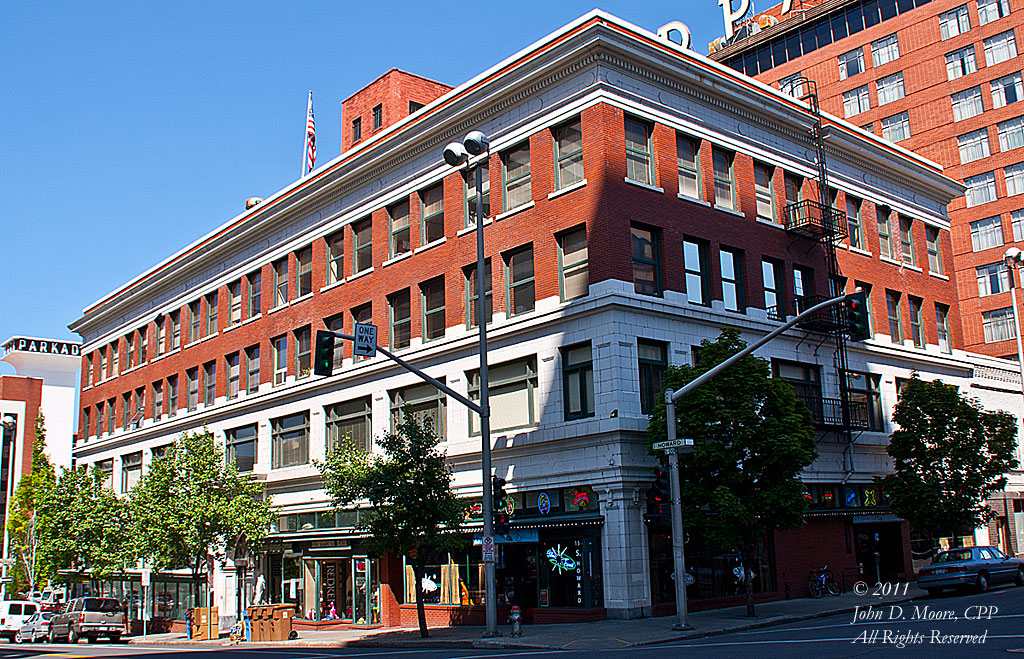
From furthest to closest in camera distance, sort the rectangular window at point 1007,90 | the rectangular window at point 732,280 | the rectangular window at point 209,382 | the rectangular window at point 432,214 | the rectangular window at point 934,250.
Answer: the rectangular window at point 1007,90 < the rectangular window at point 209,382 < the rectangular window at point 934,250 < the rectangular window at point 432,214 < the rectangular window at point 732,280

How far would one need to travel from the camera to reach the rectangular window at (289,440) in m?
42.9

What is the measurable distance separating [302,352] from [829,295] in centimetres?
2390

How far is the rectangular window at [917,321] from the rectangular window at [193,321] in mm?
37896

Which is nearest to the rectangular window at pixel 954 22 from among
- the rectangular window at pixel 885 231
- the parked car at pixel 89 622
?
the rectangular window at pixel 885 231

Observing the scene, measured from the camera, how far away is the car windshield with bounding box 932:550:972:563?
30594mm

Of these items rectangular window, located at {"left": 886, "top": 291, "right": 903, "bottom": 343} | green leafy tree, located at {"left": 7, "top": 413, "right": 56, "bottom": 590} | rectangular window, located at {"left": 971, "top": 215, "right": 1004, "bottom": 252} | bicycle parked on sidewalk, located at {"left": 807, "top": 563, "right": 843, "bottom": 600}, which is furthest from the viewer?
rectangular window, located at {"left": 971, "top": 215, "right": 1004, "bottom": 252}

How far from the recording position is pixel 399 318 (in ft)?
128

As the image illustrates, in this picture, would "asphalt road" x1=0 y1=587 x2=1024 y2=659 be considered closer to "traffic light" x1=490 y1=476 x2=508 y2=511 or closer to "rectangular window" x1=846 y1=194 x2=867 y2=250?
"traffic light" x1=490 y1=476 x2=508 y2=511

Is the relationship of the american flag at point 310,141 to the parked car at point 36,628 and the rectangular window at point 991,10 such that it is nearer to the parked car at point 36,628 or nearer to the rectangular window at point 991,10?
the parked car at point 36,628

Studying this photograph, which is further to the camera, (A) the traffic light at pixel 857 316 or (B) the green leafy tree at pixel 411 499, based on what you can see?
(B) the green leafy tree at pixel 411 499

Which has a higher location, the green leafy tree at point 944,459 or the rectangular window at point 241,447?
the rectangular window at point 241,447

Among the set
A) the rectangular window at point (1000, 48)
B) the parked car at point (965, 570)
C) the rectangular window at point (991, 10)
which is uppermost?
the rectangular window at point (991, 10)

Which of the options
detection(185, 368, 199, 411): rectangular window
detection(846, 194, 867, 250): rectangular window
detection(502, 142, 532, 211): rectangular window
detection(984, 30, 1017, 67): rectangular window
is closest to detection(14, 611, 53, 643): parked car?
detection(185, 368, 199, 411): rectangular window

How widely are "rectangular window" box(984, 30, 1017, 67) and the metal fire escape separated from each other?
36689 millimetres
